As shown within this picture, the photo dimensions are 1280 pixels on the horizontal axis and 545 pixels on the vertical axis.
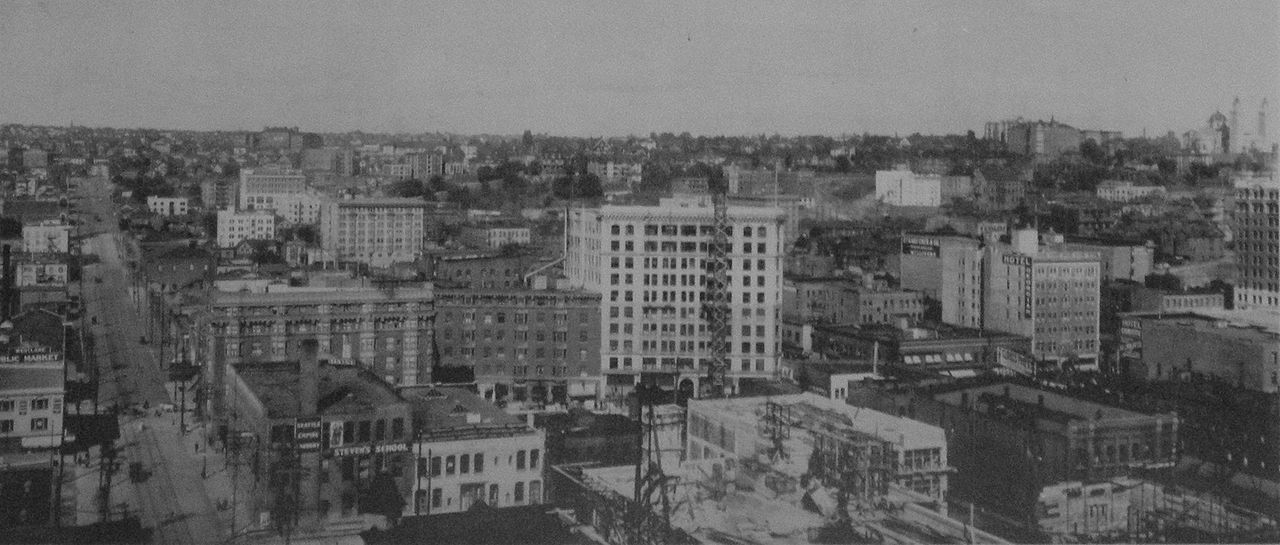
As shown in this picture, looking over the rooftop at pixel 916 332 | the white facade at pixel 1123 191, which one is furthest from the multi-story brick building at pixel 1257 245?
the white facade at pixel 1123 191

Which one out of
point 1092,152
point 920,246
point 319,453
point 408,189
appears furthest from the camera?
point 920,246

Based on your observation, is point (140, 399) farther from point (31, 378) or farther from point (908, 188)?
point (908, 188)

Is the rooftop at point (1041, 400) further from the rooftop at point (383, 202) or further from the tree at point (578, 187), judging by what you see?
the rooftop at point (383, 202)

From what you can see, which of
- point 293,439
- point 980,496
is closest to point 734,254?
point 980,496

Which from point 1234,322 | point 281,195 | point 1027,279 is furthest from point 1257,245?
point 281,195

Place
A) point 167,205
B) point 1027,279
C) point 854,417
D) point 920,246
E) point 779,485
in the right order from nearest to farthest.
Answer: point 779,485
point 854,417
point 167,205
point 1027,279
point 920,246

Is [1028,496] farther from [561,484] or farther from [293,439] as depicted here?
[293,439]

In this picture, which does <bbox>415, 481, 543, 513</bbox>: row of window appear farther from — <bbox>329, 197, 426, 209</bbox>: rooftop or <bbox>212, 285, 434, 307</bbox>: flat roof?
<bbox>329, 197, 426, 209</bbox>: rooftop
